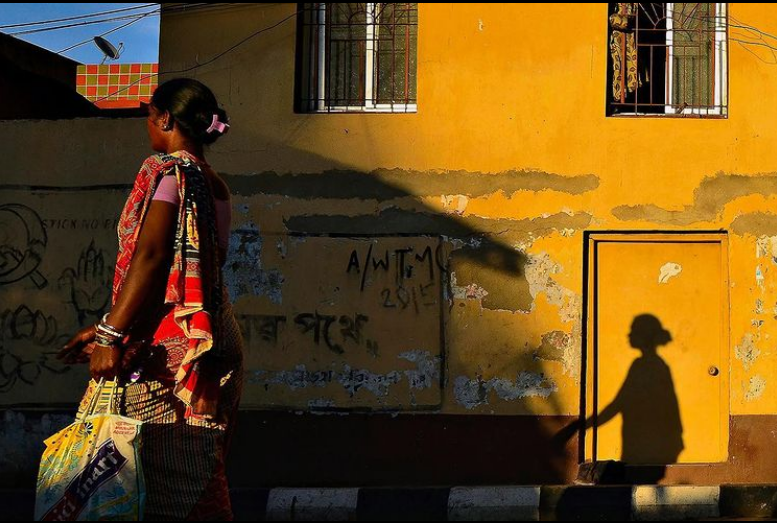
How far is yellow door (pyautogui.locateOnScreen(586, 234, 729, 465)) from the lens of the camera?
357 inches

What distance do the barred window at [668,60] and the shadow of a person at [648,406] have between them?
1.65 meters

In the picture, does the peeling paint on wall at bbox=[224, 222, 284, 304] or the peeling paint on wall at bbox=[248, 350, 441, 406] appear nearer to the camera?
the peeling paint on wall at bbox=[248, 350, 441, 406]

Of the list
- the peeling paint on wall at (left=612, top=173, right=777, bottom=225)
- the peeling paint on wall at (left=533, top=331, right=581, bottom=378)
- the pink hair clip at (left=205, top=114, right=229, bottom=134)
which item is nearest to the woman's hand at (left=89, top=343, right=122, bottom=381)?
the pink hair clip at (left=205, top=114, right=229, bottom=134)

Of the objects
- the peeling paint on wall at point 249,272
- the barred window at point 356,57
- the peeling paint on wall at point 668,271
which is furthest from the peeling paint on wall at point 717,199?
the peeling paint on wall at point 249,272

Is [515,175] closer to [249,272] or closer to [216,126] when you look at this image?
[249,272]

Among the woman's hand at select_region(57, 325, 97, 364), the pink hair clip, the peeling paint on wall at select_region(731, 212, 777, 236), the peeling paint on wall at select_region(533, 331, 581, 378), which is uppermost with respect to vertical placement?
the peeling paint on wall at select_region(731, 212, 777, 236)

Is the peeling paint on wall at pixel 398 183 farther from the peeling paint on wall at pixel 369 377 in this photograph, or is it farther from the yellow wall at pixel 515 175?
the peeling paint on wall at pixel 369 377

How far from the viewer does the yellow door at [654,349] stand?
9078mm

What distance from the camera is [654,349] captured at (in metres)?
9.10

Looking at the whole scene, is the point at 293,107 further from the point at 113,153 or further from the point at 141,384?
the point at 141,384

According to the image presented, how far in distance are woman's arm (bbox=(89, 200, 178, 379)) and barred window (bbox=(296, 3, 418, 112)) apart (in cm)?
586

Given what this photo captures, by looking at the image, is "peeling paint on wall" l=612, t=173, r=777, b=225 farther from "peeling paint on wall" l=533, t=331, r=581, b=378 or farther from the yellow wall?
"peeling paint on wall" l=533, t=331, r=581, b=378

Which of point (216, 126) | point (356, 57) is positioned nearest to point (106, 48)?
point (356, 57)

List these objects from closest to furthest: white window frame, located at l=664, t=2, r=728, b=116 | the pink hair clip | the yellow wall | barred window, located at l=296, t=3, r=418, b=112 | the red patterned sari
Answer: the red patterned sari
the pink hair clip
the yellow wall
white window frame, located at l=664, t=2, r=728, b=116
barred window, located at l=296, t=3, r=418, b=112
